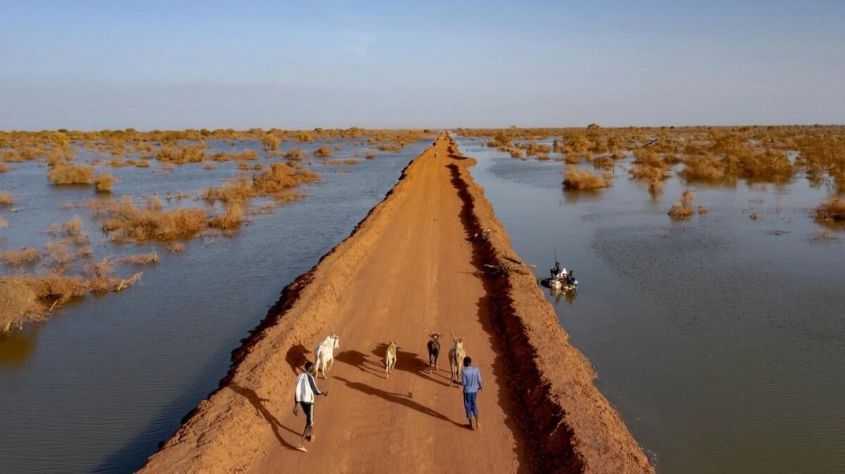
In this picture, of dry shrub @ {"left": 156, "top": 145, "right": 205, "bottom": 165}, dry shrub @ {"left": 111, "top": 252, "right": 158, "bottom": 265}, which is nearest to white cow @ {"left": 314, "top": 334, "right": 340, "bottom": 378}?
dry shrub @ {"left": 111, "top": 252, "right": 158, "bottom": 265}

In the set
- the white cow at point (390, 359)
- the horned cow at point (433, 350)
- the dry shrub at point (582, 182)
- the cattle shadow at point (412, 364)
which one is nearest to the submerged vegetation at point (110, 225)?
the cattle shadow at point (412, 364)

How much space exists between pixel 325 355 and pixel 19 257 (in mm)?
19233

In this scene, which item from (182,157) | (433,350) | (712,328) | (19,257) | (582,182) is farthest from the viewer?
(182,157)

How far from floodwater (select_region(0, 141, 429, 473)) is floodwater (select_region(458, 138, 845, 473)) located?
32.0 ft

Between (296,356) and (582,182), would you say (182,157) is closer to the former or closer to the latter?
(582,182)

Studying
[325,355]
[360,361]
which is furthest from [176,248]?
[325,355]

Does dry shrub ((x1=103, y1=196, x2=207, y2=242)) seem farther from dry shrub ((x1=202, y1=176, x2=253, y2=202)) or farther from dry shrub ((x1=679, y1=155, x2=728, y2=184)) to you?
dry shrub ((x1=679, y1=155, x2=728, y2=184))

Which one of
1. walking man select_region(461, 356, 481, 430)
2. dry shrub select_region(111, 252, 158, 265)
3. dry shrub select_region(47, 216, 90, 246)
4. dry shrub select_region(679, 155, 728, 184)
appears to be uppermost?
dry shrub select_region(679, 155, 728, 184)

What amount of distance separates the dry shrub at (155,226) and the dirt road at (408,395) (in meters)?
14.6

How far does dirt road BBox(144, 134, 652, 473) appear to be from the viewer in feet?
27.3

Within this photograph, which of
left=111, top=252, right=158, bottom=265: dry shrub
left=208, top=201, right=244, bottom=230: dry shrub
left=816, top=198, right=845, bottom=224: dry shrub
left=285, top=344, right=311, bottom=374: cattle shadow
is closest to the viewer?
left=285, top=344, right=311, bottom=374: cattle shadow

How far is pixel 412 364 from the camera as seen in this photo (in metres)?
11.6

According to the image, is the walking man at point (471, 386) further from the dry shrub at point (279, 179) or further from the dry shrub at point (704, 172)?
the dry shrub at point (704, 172)

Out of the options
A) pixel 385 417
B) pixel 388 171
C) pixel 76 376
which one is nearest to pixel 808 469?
pixel 385 417
